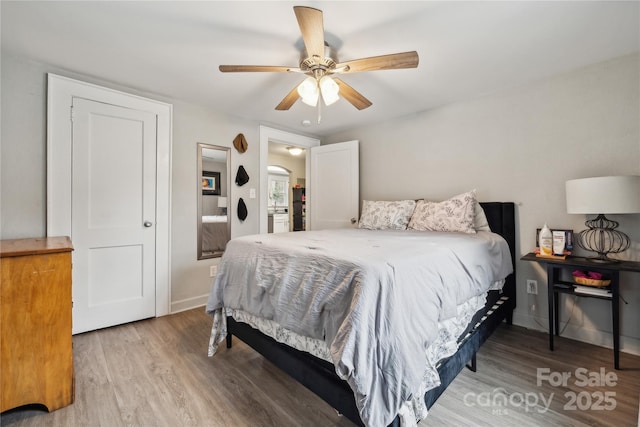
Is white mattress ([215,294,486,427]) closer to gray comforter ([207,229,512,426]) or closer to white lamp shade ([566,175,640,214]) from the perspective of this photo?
gray comforter ([207,229,512,426])

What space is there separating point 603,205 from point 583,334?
1.16m

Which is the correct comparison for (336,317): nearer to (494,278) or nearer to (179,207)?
(494,278)

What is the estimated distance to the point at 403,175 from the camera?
11.4 ft

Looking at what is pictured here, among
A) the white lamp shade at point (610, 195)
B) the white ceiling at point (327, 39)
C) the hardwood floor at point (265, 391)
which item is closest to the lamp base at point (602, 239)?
the white lamp shade at point (610, 195)

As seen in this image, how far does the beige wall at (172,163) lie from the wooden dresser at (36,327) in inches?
39.1

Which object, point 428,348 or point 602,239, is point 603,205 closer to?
point 602,239

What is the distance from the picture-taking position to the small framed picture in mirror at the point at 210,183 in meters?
3.16

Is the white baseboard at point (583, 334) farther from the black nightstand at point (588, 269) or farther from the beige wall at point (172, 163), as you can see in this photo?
the beige wall at point (172, 163)

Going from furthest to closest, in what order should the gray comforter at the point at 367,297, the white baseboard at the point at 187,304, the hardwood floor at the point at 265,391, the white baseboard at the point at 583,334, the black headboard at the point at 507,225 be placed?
the white baseboard at the point at 187,304 < the black headboard at the point at 507,225 < the white baseboard at the point at 583,334 < the hardwood floor at the point at 265,391 < the gray comforter at the point at 367,297

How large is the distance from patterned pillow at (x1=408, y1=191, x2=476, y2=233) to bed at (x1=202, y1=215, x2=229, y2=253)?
215 centimetres

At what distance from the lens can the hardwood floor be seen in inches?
56.7

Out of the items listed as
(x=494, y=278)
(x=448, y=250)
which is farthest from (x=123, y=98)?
(x=494, y=278)

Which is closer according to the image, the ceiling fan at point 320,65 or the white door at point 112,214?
the ceiling fan at point 320,65

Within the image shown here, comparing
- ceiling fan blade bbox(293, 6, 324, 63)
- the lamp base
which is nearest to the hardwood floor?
the lamp base
